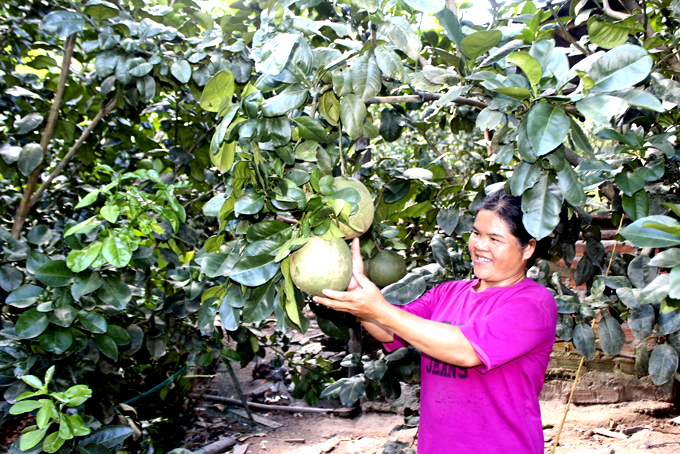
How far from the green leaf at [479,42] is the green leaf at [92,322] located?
1.41m

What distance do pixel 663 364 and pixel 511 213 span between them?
758 mm

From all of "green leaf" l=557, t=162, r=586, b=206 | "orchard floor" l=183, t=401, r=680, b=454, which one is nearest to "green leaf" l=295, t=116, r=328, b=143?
"green leaf" l=557, t=162, r=586, b=206

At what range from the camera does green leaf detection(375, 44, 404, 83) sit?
1.04 m

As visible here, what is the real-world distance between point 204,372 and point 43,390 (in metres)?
2.91

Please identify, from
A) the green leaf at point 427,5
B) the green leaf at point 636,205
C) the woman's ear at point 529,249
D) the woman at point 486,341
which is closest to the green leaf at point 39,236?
the woman at point 486,341

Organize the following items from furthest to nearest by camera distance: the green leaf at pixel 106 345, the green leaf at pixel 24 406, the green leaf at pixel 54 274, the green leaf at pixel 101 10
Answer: the green leaf at pixel 101 10
the green leaf at pixel 106 345
the green leaf at pixel 54 274
the green leaf at pixel 24 406

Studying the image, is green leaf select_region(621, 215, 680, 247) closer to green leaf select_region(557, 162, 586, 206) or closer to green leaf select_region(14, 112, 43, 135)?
green leaf select_region(557, 162, 586, 206)

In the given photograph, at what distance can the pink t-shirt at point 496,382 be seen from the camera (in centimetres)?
121

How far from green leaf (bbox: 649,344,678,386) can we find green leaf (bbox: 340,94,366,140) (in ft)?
4.22

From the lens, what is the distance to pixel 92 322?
1.62 metres

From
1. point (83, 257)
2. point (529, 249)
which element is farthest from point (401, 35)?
point (83, 257)

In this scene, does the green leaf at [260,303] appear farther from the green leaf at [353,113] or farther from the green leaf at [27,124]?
the green leaf at [27,124]

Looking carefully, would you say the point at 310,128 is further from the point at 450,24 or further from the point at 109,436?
the point at 109,436

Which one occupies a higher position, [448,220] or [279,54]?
[279,54]
